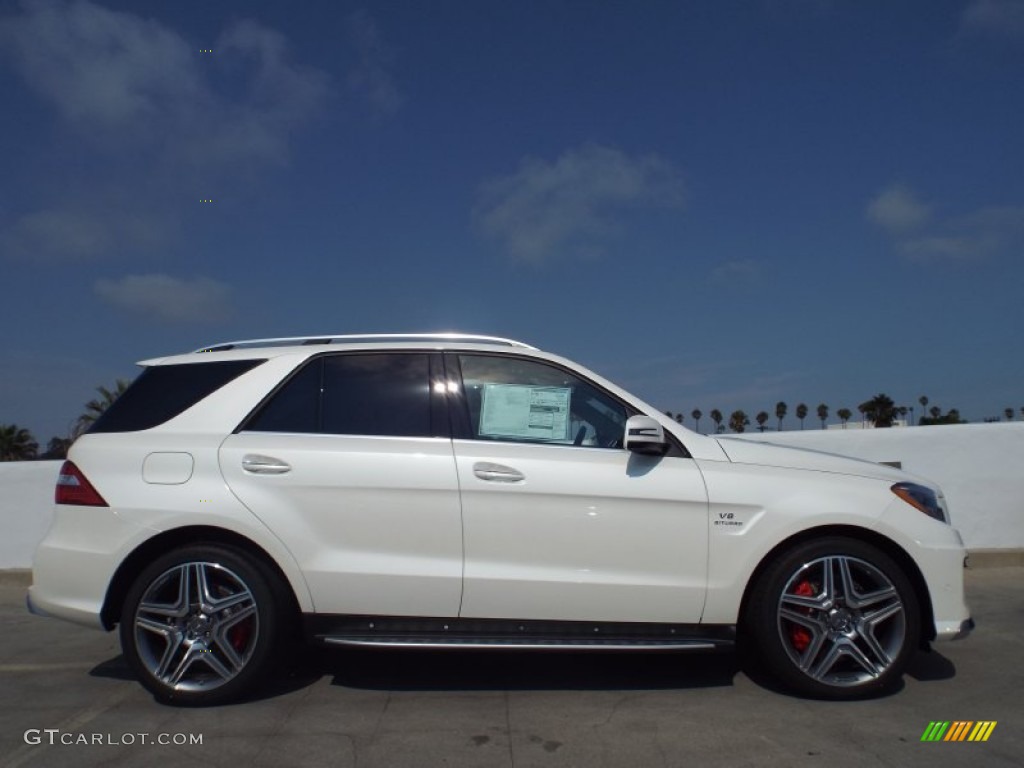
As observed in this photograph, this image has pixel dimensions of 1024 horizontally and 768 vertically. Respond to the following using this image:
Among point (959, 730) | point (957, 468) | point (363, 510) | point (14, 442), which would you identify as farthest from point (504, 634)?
point (14, 442)

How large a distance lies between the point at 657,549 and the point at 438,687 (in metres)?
1.40

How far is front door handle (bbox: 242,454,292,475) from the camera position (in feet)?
13.6

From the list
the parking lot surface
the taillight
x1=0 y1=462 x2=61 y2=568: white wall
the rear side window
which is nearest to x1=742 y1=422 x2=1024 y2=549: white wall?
the parking lot surface

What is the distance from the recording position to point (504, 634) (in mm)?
4047

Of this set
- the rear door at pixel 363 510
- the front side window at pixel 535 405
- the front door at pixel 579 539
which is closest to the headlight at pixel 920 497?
the front door at pixel 579 539

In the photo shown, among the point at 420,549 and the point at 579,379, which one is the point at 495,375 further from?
the point at 420,549

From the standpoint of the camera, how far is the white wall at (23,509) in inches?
306

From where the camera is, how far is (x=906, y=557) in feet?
13.6

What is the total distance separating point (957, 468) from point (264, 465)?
6362 millimetres

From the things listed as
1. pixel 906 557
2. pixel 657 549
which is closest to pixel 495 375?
pixel 657 549

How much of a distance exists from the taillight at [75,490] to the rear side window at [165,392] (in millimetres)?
251

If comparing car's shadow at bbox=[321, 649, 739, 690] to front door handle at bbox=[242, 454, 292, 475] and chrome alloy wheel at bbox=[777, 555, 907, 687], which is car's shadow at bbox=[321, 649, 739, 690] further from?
front door handle at bbox=[242, 454, 292, 475]

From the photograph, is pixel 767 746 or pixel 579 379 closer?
pixel 767 746

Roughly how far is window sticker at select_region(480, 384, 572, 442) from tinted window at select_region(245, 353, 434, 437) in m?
0.28
